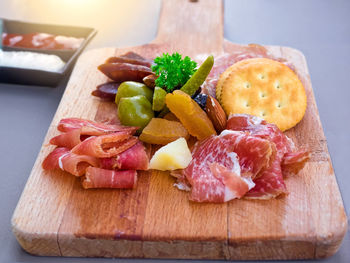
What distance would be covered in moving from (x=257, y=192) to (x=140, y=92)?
72cm

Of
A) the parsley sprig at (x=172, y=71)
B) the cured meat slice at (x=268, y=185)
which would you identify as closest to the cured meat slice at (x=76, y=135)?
the parsley sprig at (x=172, y=71)

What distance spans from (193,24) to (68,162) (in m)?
1.40

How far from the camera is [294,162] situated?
1.98m

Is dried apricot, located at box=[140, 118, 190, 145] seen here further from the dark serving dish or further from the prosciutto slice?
the dark serving dish

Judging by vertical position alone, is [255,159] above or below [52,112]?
above

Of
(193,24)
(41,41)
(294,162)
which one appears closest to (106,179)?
(294,162)

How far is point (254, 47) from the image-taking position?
2.74 meters

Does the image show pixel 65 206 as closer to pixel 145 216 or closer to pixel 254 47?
pixel 145 216

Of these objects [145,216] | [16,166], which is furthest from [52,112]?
[145,216]

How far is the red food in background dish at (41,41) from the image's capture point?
9.29 feet

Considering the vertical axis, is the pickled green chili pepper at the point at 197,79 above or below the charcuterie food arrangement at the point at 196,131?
above

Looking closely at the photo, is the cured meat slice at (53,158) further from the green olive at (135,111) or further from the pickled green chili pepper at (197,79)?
the pickled green chili pepper at (197,79)

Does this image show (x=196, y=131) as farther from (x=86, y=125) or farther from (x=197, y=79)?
(x=86, y=125)

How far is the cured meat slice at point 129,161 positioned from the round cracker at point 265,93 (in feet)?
1.55
